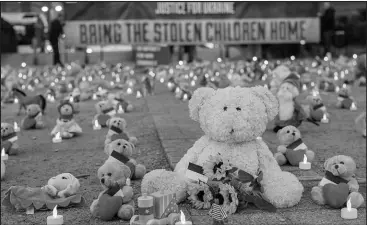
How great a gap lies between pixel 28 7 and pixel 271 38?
10.8 meters

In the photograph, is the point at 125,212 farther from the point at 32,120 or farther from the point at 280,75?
the point at 280,75

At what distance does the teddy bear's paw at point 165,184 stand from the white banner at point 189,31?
1174 cm

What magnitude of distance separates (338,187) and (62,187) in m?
1.50

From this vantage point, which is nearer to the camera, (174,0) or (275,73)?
(275,73)

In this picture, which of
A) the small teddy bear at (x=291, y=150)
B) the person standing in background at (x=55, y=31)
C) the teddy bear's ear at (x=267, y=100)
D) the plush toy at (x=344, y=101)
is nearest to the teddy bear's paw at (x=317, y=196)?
the teddy bear's ear at (x=267, y=100)

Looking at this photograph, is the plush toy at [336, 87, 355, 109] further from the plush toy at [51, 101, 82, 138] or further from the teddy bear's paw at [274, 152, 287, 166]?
the teddy bear's paw at [274, 152, 287, 166]

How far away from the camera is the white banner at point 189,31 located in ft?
49.6

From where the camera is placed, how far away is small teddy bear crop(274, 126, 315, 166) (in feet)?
14.6

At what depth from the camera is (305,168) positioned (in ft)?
14.2

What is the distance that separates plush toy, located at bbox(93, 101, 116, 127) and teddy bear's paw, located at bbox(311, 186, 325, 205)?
3.29 meters

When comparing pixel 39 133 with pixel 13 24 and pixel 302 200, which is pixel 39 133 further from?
pixel 13 24

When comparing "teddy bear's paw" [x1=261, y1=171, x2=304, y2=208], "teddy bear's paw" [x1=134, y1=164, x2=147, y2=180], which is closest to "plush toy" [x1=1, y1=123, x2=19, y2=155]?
"teddy bear's paw" [x1=134, y1=164, x2=147, y2=180]

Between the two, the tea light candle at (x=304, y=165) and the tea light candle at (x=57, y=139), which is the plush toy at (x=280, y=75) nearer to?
the tea light candle at (x=57, y=139)

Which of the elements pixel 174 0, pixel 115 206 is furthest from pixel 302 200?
pixel 174 0
